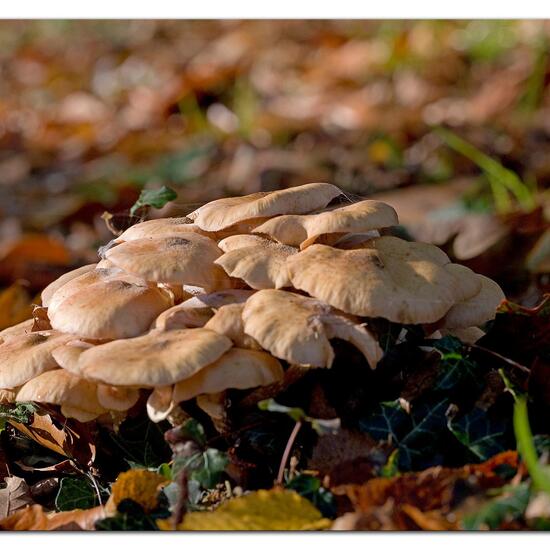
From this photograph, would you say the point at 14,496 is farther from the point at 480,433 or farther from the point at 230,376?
the point at 480,433

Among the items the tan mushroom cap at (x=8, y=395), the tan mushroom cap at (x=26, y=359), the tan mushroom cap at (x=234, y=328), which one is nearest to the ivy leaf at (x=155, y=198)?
the tan mushroom cap at (x=26, y=359)

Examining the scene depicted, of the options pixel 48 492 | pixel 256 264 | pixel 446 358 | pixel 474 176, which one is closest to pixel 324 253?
pixel 256 264

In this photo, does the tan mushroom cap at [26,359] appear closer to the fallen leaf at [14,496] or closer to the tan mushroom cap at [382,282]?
the fallen leaf at [14,496]

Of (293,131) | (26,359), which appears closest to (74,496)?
(26,359)

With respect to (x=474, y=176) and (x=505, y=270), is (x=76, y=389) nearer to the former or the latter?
(x=505, y=270)

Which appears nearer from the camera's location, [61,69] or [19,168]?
[19,168]
